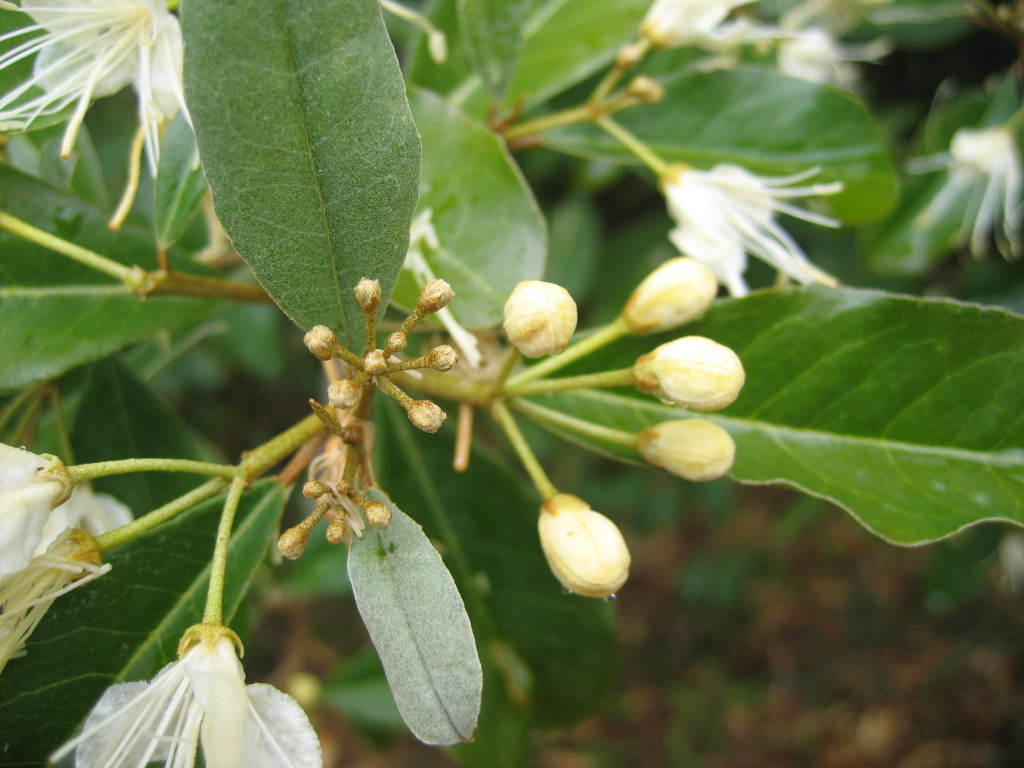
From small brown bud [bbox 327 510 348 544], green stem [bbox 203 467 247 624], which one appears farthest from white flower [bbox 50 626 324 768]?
small brown bud [bbox 327 510 348 544]

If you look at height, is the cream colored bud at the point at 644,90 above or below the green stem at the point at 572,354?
above

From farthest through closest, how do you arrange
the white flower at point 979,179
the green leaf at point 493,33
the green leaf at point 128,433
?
the white flower at point 979,179
the green leaf at point 128,433
the green leaf at point 493,33

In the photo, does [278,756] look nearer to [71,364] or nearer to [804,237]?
[71,364]

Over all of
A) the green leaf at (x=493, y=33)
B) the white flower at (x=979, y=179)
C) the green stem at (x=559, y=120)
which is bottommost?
the white flower at (x=979, y=179)

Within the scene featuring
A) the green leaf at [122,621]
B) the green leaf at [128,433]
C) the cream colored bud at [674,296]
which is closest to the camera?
the green leaf at [122,621]

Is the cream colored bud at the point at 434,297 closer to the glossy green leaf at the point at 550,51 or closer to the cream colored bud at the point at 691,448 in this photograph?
the cream colored bud at the point at 691,448

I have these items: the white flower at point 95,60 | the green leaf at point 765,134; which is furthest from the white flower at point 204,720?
the green leaf at point 765,134

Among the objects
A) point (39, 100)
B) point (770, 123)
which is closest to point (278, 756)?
point (39, 100)
